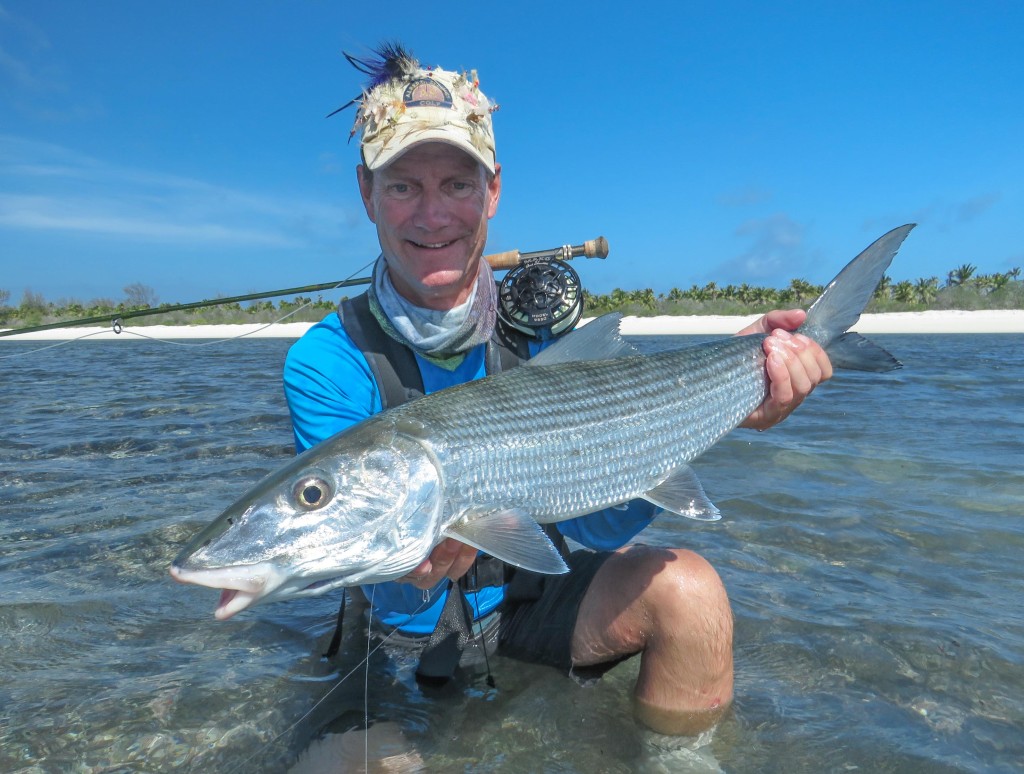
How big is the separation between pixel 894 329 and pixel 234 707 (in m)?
41.0

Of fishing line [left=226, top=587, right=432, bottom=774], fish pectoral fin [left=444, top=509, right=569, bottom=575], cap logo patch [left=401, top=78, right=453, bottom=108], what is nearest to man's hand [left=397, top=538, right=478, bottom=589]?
fish pectoral fin [left=444, top=509, right=569, bottom=575]

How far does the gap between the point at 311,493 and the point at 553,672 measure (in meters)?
1.80

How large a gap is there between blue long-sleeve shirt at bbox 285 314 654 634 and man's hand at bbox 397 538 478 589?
1.27 ft

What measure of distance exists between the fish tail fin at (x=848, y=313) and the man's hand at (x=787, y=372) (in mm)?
110

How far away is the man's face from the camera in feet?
10.6

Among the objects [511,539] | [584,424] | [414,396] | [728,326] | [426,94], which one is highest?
[426,94]

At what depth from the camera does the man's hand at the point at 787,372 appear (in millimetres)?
3229

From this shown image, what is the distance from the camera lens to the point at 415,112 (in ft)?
10.4

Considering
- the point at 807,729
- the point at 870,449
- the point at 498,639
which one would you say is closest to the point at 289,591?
the point at 498,639

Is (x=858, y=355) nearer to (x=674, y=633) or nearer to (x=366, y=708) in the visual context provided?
(x=674, y=633)

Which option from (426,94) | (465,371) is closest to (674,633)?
(465,371)

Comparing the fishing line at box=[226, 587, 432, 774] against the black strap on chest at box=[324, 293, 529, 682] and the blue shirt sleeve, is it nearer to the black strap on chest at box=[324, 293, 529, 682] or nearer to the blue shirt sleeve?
the black strap on chest at box=[324, 293, 529, 682]

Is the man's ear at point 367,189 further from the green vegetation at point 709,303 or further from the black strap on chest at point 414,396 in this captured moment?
the green vegetation at point 709,303

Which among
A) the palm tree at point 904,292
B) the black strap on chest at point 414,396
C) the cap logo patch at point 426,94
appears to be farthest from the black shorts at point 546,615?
the palm tree at point 904,292
